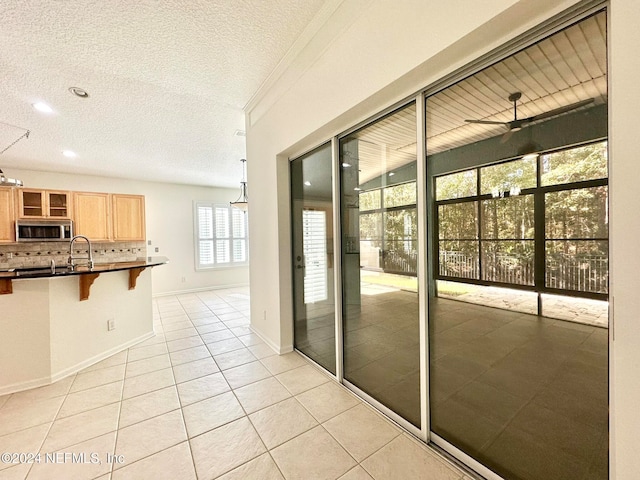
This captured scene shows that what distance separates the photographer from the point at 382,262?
197cm

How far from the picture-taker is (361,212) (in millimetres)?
2160

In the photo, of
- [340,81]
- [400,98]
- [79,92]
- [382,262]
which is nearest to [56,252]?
[79,92]

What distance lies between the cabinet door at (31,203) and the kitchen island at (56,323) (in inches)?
127

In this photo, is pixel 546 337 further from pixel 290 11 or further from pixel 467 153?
pixel 290 11

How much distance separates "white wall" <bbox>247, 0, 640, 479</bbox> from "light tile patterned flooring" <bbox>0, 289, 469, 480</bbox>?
0.82 meters

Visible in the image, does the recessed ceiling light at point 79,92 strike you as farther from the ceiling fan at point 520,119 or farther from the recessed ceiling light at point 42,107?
the ceiling fan at point 520,119

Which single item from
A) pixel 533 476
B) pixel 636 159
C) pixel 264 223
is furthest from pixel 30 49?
pixel 533 476

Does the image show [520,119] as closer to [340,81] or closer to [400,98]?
[400,98]

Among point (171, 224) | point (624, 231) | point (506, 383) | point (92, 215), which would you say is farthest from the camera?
point (171, 224)

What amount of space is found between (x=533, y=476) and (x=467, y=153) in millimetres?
1657

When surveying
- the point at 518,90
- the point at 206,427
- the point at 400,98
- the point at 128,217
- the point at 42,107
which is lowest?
the point at 206,427

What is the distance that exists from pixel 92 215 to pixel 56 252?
1.18 m

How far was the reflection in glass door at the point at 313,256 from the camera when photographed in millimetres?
2568

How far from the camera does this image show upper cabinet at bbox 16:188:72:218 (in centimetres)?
494
